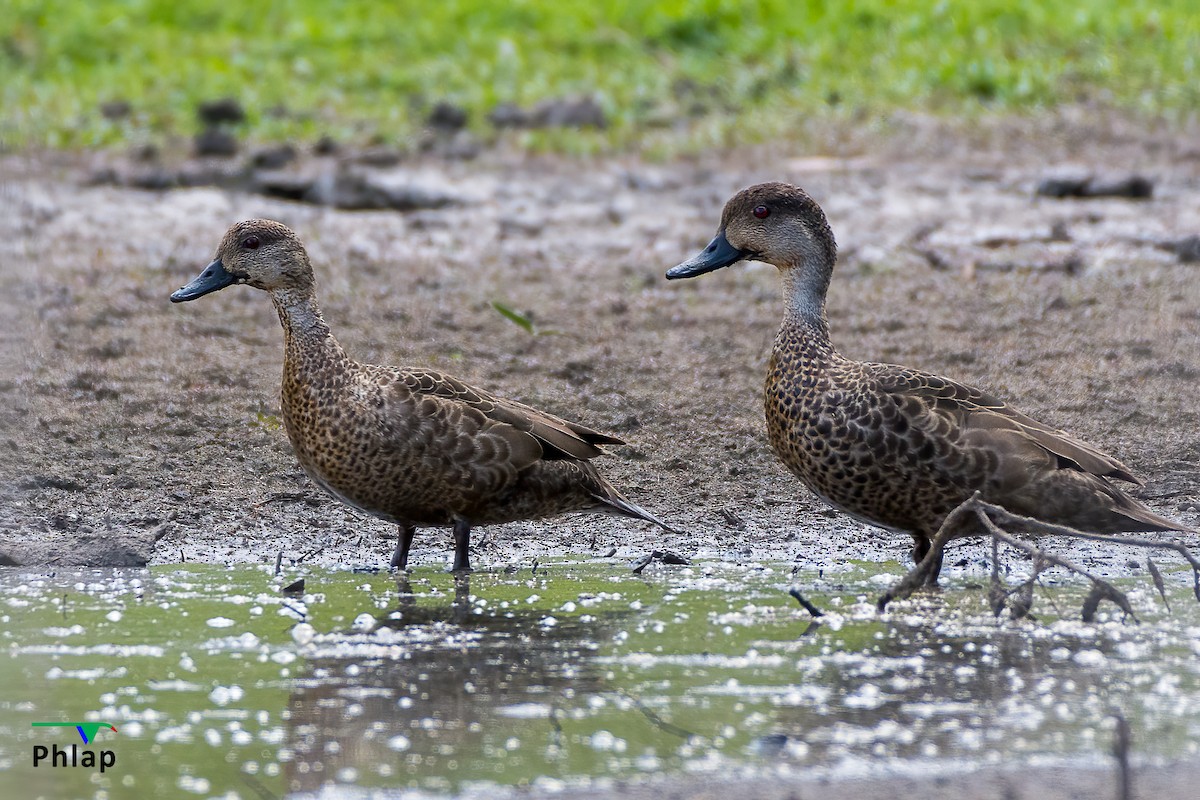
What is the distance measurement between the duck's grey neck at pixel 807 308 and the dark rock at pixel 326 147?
23.7 feet

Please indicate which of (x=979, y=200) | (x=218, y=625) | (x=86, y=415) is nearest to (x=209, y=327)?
(x=86, y=415)

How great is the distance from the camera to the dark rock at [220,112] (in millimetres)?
13984

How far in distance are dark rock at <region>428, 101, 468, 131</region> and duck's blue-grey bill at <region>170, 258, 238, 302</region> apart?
697 cm

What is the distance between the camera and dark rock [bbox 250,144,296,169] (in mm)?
12883

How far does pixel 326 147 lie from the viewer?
13531 mm

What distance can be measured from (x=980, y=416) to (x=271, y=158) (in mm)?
7904

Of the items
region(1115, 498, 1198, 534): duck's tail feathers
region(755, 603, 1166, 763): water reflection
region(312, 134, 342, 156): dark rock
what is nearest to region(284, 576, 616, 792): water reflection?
region(755, 603, 1166, 763): water reflection

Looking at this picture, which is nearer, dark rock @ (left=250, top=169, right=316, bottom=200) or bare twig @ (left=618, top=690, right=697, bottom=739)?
bare twig @ (left=618, top=690, right=697, bottom=739)

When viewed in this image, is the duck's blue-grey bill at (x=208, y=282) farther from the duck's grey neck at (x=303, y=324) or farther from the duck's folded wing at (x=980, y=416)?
the duck's folded wing at (x=980, y=416)

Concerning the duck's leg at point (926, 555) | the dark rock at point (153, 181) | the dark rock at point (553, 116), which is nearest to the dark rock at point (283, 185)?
the dark rock at point (153, 181)

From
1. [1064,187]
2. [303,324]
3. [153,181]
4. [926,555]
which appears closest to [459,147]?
[153,181]

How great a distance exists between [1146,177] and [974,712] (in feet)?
27.1

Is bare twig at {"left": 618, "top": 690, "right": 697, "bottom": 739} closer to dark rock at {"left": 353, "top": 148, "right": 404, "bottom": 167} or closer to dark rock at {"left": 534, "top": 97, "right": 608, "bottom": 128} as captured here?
dark rock at {"left": 353, "top": 148, "right": 404, "bottom": 167}

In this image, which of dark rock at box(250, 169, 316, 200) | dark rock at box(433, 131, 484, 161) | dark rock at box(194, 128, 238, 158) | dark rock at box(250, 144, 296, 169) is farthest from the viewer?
dark rock at box(433, 131, 484, 161)
